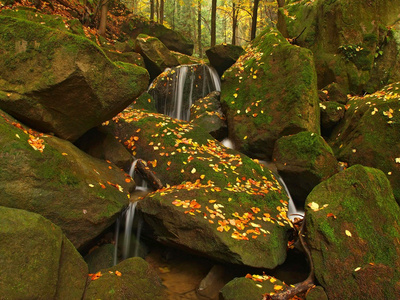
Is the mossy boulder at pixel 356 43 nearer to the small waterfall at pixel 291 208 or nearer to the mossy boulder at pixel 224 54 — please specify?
the mossy boulder at pixel 224 54

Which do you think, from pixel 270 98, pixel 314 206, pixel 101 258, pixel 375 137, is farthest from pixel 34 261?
pixel 375 137

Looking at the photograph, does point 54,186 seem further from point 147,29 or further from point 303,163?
point 147,29

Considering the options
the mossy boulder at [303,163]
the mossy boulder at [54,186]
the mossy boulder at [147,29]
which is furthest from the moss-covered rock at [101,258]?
the mossy boulder at [147,29]

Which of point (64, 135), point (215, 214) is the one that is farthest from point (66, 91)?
point (215, 214)

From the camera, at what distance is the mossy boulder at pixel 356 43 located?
1013 centimetres

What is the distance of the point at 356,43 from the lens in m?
10.2

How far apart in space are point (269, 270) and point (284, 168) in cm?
280

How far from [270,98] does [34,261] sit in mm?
7368

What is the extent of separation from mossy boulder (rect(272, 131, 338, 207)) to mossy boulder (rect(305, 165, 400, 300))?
1.42m

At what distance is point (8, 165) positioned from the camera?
3693 millimetres

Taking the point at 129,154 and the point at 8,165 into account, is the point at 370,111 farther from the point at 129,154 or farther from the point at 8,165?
the point at 8,165

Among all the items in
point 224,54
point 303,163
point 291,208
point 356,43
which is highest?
point 356,43

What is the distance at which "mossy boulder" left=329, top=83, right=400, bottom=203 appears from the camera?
6.86 m

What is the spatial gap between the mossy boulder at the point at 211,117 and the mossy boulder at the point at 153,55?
3.87 m
